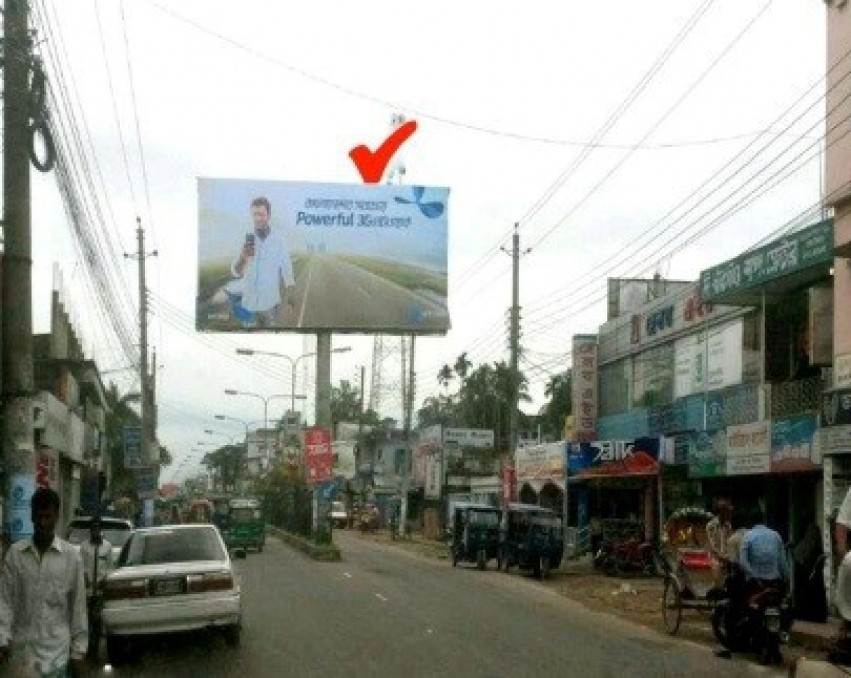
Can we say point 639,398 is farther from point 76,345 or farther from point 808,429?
point 76,345

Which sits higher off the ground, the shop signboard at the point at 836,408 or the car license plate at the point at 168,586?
the shop signboard at the point at 836,408

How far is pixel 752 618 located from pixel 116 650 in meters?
7.53

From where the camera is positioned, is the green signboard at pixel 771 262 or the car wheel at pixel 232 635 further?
the green signboard at pixel 771 262

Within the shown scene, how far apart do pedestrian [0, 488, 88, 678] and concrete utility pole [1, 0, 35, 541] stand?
455cm

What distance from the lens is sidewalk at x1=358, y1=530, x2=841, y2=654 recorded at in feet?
58.1

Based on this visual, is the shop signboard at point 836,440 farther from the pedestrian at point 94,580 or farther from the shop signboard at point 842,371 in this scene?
the pedestrian at point 94,580

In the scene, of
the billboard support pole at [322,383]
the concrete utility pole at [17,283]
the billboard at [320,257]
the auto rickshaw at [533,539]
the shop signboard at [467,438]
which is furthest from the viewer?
the shop signboard at [467,438]

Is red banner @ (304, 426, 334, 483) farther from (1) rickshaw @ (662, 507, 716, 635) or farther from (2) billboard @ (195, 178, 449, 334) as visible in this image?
(1) rickshaw @ (662, 507, 716, 635)

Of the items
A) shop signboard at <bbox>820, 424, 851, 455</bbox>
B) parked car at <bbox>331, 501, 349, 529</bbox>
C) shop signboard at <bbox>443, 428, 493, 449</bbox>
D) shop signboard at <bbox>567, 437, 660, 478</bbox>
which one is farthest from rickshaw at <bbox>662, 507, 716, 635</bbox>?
parked car at <bbox>331, 501, 349, 529</bbox>

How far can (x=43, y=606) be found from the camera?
24.7ft

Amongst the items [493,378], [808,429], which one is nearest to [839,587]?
[808,429]

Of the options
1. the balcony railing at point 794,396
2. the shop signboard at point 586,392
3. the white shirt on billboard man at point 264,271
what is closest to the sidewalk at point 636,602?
the shop signboard at point 586,392

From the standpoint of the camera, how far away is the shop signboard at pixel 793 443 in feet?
80.4

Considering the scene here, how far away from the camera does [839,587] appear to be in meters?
7.96
